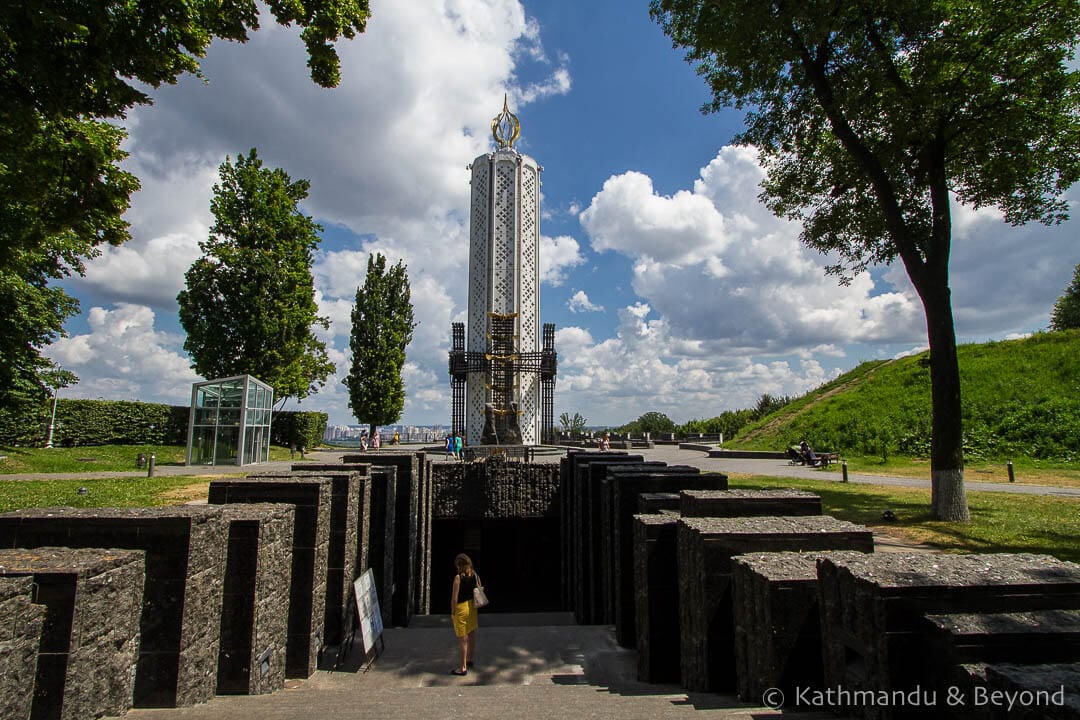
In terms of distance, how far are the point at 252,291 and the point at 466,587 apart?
937 inches

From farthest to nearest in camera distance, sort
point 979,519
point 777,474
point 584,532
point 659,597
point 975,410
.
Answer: point 975,410 → point 777,474 → point 584,532 → point 979,519 → point 659,597

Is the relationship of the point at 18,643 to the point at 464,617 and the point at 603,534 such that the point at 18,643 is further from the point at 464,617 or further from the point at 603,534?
the point at 603,534

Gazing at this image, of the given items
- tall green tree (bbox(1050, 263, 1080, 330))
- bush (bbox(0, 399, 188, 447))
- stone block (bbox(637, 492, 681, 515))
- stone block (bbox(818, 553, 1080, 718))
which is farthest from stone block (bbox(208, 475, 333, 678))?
tall green tree (bbox(1050, 263, 1080, 330))

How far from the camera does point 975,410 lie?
A: 81.1ft

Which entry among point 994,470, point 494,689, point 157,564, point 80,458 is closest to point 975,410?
point 994,470

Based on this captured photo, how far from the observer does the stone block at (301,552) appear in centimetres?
558

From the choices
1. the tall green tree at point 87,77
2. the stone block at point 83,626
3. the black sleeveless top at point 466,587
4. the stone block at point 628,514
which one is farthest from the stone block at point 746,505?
the tall green tree at point 87,77

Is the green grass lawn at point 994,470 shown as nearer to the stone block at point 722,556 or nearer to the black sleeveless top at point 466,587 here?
Result: the stone block at point 722,556

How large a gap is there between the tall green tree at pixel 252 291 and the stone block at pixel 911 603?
27.2 meters

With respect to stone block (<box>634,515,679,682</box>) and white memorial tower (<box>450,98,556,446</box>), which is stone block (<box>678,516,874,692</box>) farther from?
white memorial tower (<box>450,98,556,446</box>)

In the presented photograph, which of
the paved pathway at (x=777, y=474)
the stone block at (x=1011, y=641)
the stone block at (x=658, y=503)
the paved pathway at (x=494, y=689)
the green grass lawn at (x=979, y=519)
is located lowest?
the paved pathway at (x=494, y=689)

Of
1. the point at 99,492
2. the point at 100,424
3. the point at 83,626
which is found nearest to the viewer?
the point at 83,626

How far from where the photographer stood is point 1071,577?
284cm

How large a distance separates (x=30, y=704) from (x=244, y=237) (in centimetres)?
2762
